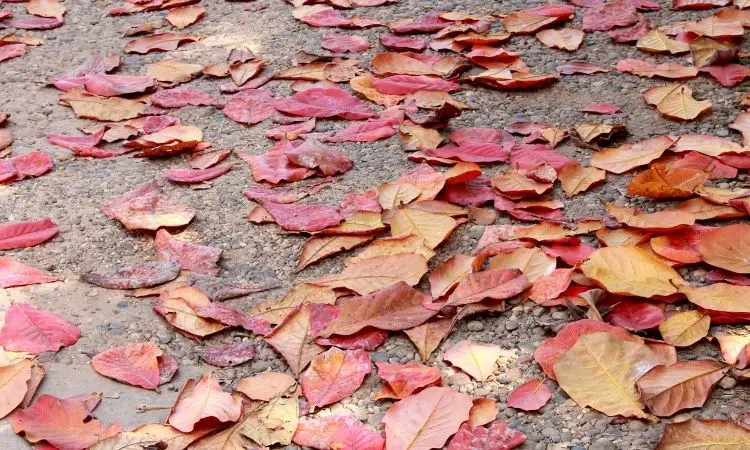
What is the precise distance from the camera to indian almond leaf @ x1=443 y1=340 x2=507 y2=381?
143 centimetres

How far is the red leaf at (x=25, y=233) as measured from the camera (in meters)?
1.84

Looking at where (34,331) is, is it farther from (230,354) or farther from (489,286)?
(489,286)

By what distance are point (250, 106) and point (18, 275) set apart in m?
0.82

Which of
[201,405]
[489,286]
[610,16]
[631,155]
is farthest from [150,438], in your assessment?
[610,16]

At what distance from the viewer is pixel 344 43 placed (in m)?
2.70

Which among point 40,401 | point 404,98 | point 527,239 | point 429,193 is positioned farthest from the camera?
point 404,98

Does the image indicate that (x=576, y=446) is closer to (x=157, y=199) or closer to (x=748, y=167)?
(x=748, y=167)

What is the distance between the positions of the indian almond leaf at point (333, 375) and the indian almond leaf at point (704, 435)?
0.44 m

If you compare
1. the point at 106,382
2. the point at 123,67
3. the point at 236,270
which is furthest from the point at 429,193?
the point at 123,67

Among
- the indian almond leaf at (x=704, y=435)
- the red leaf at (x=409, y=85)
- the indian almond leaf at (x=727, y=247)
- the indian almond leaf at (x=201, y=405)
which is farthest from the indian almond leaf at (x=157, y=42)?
the indian almond leaf at (x=704, y=435)

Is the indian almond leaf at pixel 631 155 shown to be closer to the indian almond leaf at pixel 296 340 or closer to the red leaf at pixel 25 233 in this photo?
the indian almond leaf at pixel 296 340

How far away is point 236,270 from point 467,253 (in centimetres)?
A: 42

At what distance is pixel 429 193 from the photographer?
1.90 meters

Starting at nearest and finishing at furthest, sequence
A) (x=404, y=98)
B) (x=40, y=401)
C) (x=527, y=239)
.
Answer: (x=40, y=401), (x=527, y=239), (x=404, y=98)
